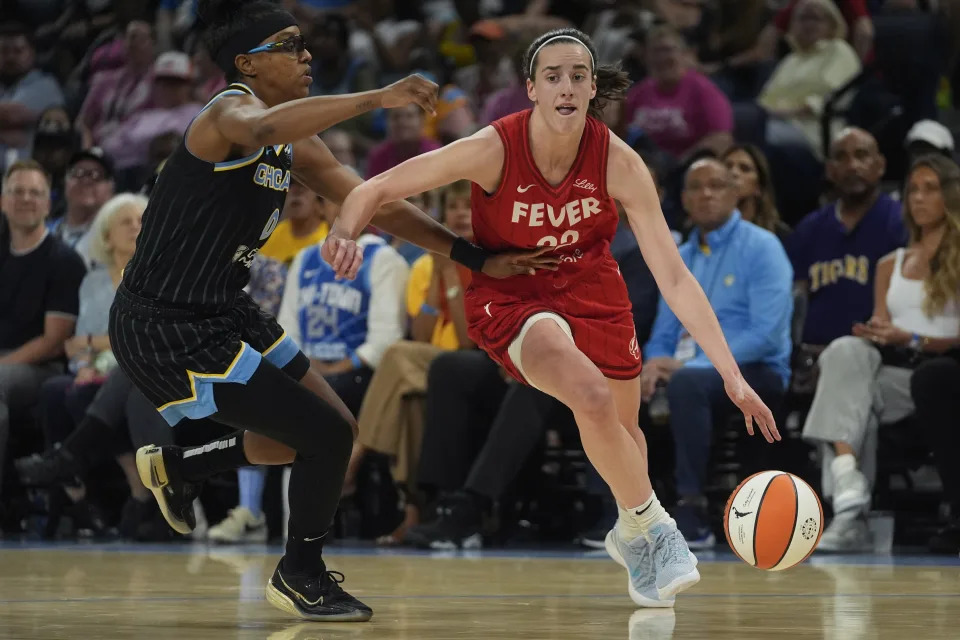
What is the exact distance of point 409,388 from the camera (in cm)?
767

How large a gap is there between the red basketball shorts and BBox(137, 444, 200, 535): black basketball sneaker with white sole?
105 cm

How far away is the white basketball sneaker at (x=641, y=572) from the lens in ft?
15.6

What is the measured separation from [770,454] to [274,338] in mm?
3542

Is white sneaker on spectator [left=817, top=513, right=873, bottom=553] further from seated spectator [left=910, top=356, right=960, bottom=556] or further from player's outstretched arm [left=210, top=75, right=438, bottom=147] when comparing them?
player's outstretched arm [left=210, top=75, right=438, bottom=147]

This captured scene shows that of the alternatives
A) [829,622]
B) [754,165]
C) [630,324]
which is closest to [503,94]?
[754,165]

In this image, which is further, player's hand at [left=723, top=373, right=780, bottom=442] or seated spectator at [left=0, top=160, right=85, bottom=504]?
seated spectator at [left=0, top=160, right=85, bottom=504]

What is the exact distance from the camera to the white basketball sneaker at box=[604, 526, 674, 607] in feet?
15.6

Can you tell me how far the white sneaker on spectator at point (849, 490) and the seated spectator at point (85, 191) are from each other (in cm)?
470

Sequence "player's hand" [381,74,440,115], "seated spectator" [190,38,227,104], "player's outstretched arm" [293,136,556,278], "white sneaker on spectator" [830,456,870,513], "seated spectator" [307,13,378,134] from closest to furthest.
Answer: "player's hand" [381,74,440,115] < "player's outstretched arm" [293,136,556,278] < "white sneaker on spectator" [830,456,870,513] < "seated spectator" [307,13,378,134] < "seated spectator" [190,38,227,104]

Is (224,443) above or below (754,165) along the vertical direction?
below

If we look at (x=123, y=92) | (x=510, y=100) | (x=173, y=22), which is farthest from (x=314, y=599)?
(x=173, y=22)

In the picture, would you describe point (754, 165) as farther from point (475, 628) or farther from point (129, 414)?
point (475, 628)

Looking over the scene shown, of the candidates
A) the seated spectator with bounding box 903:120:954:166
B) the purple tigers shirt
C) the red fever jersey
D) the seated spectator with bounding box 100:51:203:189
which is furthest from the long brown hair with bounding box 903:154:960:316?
the seated spectator with bounding box 100:51:203:189

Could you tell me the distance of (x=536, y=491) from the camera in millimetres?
7875
